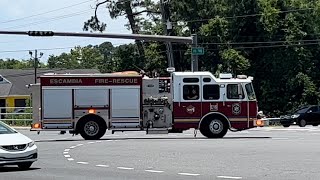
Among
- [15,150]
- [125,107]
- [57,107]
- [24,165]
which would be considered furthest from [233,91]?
[15,150]

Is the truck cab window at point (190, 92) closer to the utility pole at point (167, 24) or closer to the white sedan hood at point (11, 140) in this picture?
the white sedan hood at point (11, 140)

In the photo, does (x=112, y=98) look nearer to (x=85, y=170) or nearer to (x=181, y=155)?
(x=181, y=155)

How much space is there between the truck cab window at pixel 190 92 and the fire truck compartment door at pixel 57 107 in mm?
5050

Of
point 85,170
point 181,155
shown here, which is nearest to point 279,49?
point 181,155

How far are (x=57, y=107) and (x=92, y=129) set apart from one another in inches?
71.5

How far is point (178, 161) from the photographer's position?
2067cm

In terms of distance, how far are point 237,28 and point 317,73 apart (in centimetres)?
815

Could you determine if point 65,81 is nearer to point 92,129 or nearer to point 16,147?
point 92,129

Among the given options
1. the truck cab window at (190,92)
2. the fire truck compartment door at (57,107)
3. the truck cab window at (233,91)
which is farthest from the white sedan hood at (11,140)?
the truck cab window at (233,91)

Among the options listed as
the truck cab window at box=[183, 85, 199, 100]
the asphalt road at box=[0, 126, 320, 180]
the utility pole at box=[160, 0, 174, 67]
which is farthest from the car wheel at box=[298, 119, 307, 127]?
the asphalt road at box=[0, 126, 320, 180]

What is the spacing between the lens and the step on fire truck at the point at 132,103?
32125 mm

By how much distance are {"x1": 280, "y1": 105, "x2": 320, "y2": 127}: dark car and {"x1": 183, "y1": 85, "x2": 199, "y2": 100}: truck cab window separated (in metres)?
18.3

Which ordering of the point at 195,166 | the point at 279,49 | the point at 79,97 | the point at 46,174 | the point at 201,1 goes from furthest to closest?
the point at 201,1
the point at 279,49
the point at 79,97
the point at 195,166
the point at 46,174

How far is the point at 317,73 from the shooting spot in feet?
213
